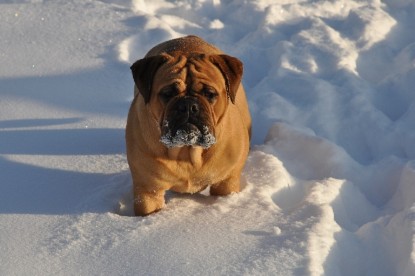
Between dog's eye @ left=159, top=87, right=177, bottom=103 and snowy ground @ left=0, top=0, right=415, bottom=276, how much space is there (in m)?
0.56

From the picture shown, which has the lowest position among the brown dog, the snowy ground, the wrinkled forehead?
the snowy ground

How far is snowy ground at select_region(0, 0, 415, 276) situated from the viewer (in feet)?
9.59

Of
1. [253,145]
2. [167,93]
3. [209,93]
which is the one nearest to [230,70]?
[209,93]

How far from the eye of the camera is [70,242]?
9.80ft

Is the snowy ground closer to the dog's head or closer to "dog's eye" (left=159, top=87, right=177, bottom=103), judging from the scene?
the dog's head

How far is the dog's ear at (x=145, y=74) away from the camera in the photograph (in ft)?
10.5

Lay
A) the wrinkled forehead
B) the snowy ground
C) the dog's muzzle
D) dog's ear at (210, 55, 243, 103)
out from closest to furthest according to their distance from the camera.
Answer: the snowy ground, the dog's muzzle, the wrinkled forehead, dog's ear at (210, 55, 243, 103)

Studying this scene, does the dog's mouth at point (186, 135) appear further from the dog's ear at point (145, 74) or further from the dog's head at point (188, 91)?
the dog's ear at point (145, 74)

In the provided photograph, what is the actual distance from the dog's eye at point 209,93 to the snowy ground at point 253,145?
550 mm

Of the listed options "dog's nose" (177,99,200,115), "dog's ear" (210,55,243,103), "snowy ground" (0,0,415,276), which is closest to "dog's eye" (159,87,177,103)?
"dog's nose" (177,99,200,115)

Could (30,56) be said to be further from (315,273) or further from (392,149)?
(315,273)

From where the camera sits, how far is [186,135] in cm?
304

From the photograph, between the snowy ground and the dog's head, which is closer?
the snowy ground

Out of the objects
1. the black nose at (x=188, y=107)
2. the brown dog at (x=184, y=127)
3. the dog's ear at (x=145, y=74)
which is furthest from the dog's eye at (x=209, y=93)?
the dog's ear at (x=145, y=74)
